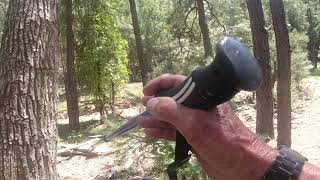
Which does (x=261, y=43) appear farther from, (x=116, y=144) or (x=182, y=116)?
(x=182, y=116)

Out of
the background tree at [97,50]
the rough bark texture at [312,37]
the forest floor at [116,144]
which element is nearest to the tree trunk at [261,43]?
the forest floor at [116,144]

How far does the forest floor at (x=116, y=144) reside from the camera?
7809 millimetres

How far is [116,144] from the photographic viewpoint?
7539 millimetres

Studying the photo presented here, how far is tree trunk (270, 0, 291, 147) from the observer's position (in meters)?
12.9

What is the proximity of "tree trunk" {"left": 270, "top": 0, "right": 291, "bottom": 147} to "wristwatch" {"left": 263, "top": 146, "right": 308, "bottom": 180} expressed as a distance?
39.7 feet

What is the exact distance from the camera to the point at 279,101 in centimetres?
1354

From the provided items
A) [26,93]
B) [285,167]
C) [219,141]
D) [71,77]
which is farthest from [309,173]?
[71,77]

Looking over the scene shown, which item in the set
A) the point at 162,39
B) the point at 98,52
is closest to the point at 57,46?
the point at 98,52

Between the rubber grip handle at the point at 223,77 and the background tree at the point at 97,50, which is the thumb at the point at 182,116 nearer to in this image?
the rubber grip handle at the point at 223,77

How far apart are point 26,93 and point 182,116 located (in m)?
3.75

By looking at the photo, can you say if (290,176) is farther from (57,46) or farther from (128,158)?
(128,158)

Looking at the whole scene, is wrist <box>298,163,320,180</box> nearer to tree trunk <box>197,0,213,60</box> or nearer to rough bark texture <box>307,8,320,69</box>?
tree trunk <box>197,0,213,60</box>

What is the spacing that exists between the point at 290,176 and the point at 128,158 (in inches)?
249

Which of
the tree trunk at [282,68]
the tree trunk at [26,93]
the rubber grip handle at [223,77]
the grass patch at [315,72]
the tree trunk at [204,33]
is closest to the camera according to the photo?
the rubber grip handle at [223,77]
